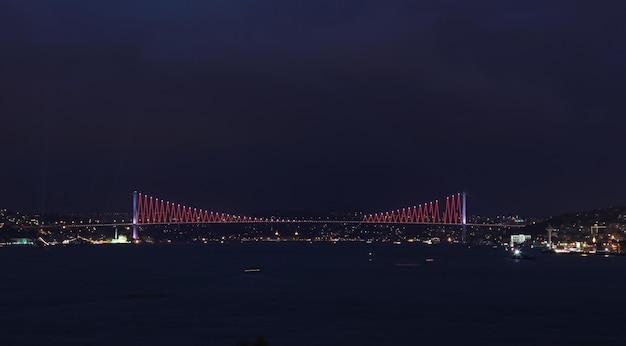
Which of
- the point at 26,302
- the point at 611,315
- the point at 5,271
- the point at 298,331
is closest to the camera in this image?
the point at 298,331

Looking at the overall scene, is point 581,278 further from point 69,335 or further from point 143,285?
point 69,335

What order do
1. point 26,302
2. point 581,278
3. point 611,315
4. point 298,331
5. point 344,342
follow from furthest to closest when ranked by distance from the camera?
point 581,278, point 26,302, point 611,315, point 298,331, point 344,342

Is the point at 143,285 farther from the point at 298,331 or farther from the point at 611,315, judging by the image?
the point at 611,315

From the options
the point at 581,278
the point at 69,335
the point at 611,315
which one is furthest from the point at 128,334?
the point at 581,278

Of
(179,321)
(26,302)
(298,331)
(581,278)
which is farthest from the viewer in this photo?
(581,278)

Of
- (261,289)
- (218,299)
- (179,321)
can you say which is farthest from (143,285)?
(179,321)

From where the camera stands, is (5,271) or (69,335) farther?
(5,271)
